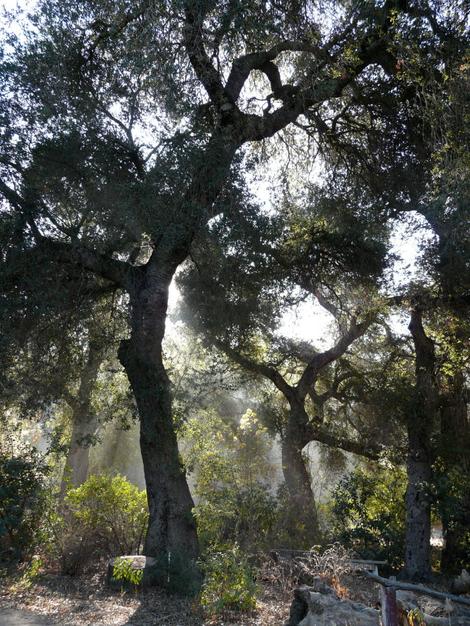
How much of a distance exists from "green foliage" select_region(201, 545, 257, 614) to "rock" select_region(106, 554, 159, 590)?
3.68 feet

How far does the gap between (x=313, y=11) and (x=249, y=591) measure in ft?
31.2

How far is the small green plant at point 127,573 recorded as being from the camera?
7602 mm

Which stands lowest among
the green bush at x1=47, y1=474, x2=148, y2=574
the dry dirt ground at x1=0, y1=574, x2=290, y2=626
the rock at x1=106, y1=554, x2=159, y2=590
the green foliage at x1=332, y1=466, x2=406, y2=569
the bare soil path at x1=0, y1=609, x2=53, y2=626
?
the bare soil path at x1=0, y1=609, x2=53, y2=626

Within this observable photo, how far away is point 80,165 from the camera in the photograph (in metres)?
9.26

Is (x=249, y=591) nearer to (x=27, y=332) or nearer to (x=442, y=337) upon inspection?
(x=27, y=332)

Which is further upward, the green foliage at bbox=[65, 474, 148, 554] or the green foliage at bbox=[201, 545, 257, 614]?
the green foliage at bbox=[65, 474, 148, 554]

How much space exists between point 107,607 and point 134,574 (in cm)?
68

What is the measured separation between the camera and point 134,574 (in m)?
7.61

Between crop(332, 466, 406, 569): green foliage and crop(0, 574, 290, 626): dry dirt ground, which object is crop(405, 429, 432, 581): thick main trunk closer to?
crop(332, 466, 406, 569): green foliage

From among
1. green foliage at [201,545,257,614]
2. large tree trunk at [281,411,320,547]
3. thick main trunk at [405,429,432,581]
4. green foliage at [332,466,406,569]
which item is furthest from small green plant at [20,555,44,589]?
thick main trunk at [405,429,432,581]

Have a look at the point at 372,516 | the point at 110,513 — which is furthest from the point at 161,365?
the point at 372,516

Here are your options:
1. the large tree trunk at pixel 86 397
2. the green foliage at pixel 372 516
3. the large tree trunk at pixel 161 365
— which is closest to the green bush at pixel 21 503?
the large tree trunk at pixel 86 397

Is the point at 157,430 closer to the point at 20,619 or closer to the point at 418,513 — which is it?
the point at 20,619

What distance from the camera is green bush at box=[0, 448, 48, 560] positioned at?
9438mm
